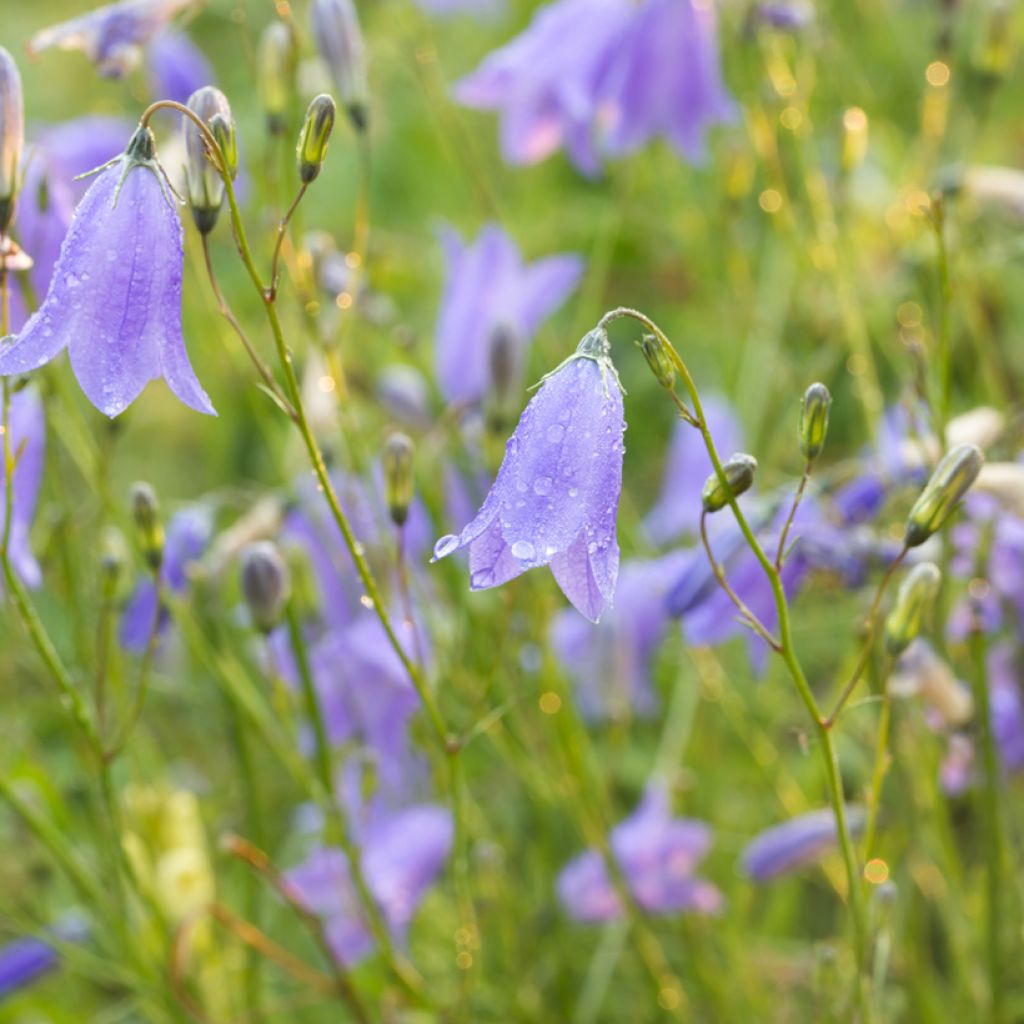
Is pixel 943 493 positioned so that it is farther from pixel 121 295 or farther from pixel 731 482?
pixel 121 295

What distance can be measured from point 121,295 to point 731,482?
0.41 metres

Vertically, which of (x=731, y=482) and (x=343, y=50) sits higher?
(x=343, y=50)

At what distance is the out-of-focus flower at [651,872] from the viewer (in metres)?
1.62

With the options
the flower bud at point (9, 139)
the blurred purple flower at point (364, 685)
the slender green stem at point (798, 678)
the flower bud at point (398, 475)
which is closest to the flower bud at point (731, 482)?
the slender green stem at point (798, 678)

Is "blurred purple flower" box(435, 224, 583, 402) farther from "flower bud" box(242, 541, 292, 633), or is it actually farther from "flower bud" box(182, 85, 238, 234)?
"flower bud" box(182, 85, 238, 234)

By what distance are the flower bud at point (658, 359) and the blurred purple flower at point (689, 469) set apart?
1.01 m

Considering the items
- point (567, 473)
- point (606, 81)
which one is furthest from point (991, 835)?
point (606, 81)

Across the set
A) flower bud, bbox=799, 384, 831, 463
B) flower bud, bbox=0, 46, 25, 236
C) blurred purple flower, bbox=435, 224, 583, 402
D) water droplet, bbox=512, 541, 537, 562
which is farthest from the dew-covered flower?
blurred purple flower, bbox=435, 224, 583, 402

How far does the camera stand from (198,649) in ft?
4.48

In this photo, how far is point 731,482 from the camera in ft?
3.01

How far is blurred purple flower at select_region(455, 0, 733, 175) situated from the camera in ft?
5.96

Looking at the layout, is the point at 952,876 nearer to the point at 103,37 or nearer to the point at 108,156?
the point at 103,37

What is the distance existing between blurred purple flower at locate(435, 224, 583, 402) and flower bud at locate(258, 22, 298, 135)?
0.40 metres

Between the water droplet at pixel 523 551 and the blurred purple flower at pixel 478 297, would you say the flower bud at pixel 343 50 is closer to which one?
the blurred purple flower at pixel 478 297
